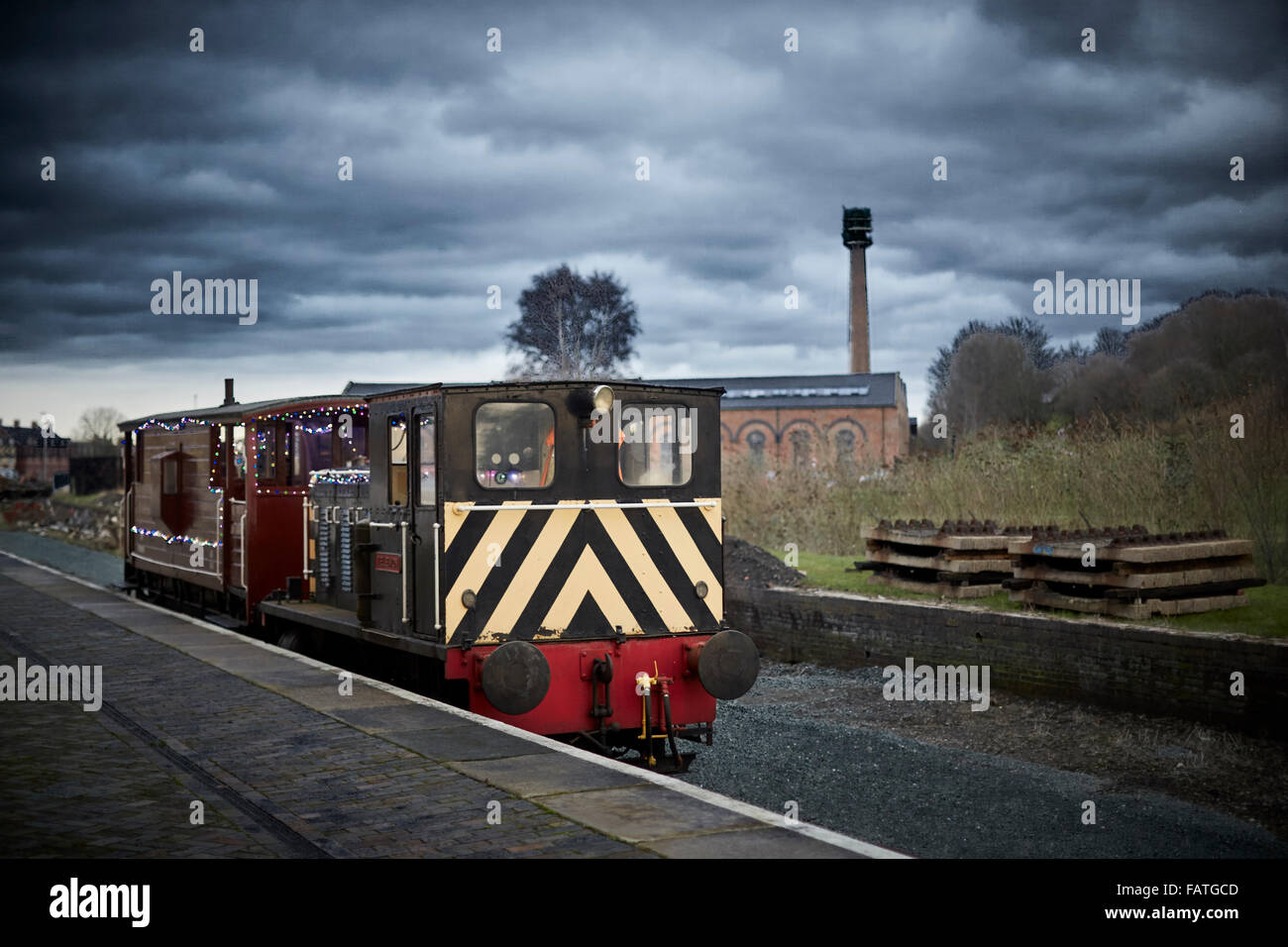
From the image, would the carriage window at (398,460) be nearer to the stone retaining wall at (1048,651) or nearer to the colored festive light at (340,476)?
the colored festive light at (340,476)

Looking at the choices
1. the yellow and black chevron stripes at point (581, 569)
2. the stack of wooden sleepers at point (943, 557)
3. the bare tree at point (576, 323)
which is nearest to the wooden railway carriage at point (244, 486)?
the yellow and black chevron stripes at point (581, 569)

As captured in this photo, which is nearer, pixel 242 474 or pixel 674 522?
pixel 674 522

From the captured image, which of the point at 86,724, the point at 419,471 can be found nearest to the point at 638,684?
the point at 419,471

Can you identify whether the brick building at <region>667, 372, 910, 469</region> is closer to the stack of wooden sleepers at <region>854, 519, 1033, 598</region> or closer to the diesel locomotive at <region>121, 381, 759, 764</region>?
the stack of wooden sleepers at <region>854, 519, 1033, 598</region>

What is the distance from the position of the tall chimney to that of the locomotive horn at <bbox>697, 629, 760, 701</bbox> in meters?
56.1

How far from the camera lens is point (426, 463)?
861 cm

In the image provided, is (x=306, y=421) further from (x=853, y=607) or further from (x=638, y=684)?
(x=853, y=607)

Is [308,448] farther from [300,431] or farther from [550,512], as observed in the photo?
[550,512]

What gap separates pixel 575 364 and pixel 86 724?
4098cm

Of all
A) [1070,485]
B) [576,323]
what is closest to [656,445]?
[1070,485]

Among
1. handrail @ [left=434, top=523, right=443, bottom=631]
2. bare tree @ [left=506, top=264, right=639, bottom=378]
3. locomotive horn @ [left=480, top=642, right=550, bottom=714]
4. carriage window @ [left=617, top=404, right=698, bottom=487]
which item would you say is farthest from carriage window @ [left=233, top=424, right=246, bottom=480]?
bare tree @ [left=506, top=264, right=639, bottom=378]
